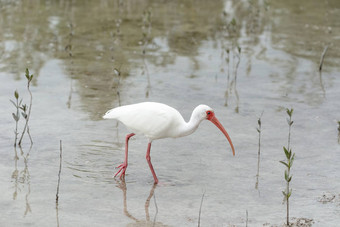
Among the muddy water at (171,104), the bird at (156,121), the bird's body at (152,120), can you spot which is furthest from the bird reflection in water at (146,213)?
the bird's body at (152,120)

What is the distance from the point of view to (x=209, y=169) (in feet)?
23.5

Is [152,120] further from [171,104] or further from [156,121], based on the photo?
[171,104]

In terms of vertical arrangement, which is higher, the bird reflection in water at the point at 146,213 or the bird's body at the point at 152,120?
the bird's body at the point at 152,120

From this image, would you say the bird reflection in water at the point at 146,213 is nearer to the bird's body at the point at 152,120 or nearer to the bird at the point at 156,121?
the bird at the point at 156,121

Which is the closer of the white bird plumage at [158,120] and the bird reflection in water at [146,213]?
the bird reflection in water at [146,213]

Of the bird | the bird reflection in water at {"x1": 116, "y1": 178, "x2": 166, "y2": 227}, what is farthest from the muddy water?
the bird

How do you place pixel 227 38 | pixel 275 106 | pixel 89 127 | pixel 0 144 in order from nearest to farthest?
pixel 0 144, pixel 89 127, pixel 275 106, pixel 227 38

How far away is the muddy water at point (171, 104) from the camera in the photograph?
602 centimetres

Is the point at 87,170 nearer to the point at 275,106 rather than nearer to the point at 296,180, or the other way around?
the point at 296,180

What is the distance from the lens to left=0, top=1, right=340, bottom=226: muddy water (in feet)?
19.8

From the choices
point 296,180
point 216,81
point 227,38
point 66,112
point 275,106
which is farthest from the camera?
point 227,38

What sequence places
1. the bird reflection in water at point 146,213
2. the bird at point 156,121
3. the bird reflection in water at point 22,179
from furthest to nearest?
the bird at point 156,121, the bird reflection in water at point 22,179, the bird reflection in water at point 146,213

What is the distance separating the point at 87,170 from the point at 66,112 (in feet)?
7.21

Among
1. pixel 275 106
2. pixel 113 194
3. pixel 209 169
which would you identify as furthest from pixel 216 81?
pixel 113 194
